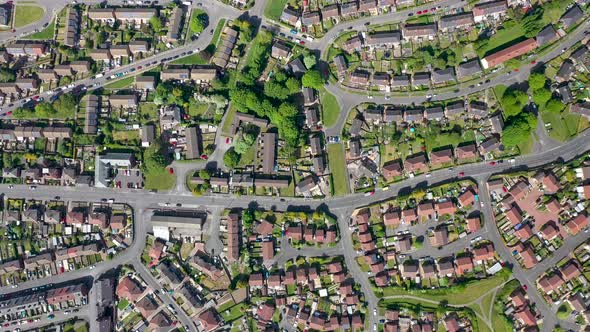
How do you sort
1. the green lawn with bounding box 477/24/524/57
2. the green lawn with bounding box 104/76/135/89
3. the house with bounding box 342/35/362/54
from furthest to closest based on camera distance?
the green lawn with bounding box 104/76/135/89 < the house with bounding box 342/35/362/54 < the green lawn with bounding box 477/24/524/57

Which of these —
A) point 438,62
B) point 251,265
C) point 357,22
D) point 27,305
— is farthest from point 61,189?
point 438,62

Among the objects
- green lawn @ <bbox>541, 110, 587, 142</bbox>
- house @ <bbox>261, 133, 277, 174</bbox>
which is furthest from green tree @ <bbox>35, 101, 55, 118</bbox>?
green lawn @ <bbox>541, 110, 587, 142</bbox>

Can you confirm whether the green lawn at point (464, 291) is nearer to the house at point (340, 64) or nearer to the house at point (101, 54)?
the house at point (340, 64)

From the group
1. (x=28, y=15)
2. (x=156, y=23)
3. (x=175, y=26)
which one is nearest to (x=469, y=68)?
(x=175, y=26)

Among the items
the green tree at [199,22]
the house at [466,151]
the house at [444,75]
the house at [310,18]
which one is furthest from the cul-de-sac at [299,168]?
the house at [466,151]

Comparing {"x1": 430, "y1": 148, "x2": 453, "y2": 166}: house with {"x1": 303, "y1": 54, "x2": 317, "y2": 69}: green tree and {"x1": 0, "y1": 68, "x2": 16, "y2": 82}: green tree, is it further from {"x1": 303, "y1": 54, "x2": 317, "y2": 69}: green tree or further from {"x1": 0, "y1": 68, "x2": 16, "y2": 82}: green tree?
{"x1": 0, "y1": 68, "x2": 16, "y2": 82}: green tree

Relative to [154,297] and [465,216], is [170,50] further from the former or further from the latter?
[465,216]

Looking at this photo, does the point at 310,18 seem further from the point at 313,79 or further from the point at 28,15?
the point at 28,15

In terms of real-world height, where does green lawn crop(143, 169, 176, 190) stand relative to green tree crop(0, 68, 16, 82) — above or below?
below
